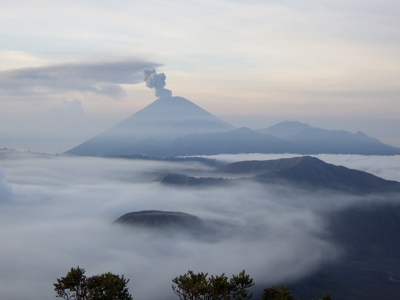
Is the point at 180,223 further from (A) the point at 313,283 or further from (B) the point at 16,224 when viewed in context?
(B) the point at 16,224

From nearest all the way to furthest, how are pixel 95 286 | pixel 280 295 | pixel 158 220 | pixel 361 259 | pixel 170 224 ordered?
pixel 280 295 < pixel 95 286 < pixel 158 220 < pixel 170 224 < pixel 361 259

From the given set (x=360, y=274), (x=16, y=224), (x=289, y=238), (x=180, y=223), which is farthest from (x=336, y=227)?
(x=16, y=224)

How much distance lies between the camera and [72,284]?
3766 cm

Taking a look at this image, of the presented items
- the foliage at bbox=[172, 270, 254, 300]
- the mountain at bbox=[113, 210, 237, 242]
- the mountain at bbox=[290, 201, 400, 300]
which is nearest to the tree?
the foliage at bbox=[172, 270, 254, 300]

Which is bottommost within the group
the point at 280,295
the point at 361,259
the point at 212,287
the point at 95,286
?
the point at 361,259

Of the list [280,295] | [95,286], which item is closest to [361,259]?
[280,295]

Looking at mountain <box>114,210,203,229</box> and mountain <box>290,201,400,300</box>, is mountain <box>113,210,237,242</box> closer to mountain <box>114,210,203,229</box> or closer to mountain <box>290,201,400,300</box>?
mountain <box>114,210,203,229</box>

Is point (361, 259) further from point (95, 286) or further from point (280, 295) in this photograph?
point (95, 286)

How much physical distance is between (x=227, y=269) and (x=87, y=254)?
33.9 m

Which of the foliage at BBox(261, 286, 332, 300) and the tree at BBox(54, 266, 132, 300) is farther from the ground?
the tree at BBox(54, 266, 132, 300)

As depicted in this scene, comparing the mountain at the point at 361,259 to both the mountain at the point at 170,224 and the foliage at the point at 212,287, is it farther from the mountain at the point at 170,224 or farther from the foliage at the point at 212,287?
the foliage at the point at 212,287

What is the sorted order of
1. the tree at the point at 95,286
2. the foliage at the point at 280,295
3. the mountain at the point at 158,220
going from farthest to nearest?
the mountain at the point at 158,220 → the tree at the point at 95,286 → the foliage at the point at 280,295

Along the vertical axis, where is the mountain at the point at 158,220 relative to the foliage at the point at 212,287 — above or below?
above

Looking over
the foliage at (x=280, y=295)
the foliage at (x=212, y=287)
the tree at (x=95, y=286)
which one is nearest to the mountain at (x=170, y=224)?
the tree at (x=95, y=286)
